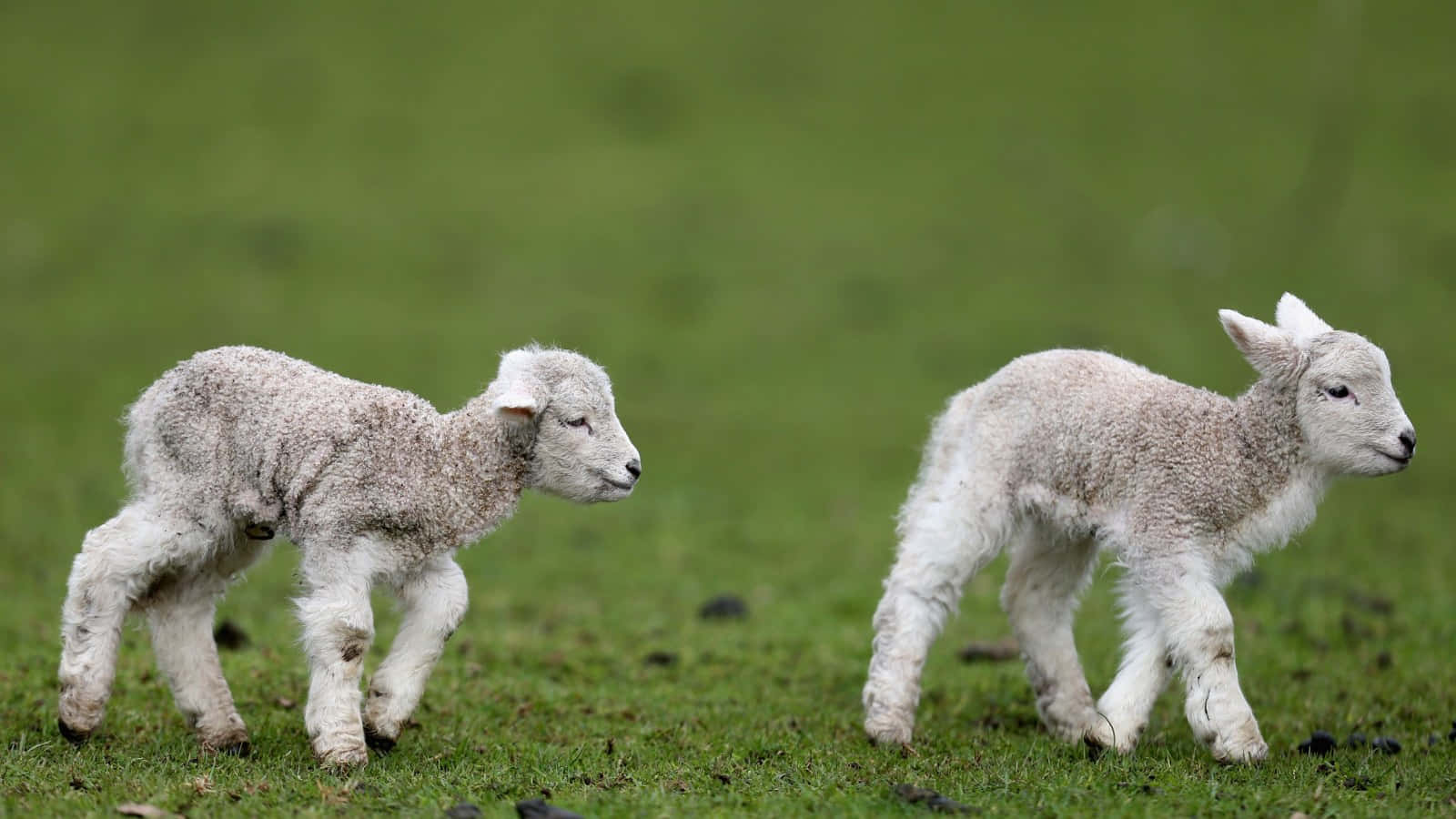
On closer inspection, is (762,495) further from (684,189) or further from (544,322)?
(684,189)

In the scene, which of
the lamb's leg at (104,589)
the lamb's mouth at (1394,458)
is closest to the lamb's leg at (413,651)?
the lamb's leg at (104,589)

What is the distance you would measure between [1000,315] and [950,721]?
18265 millimetres

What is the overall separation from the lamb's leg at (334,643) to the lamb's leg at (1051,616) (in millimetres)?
3976

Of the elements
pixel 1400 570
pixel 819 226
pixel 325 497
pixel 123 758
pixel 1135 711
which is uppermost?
pixel 819 226

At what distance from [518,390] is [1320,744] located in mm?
4905

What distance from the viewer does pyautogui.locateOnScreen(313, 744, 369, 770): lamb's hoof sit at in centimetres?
769

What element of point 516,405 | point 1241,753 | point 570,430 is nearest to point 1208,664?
point 1241,753

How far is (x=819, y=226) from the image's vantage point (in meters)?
31.5

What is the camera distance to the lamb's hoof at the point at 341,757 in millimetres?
7688

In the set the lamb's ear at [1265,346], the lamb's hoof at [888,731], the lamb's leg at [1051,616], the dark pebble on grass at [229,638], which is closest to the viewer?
the lamb's ear at [1265,346]

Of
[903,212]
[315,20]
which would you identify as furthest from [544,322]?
[315,20]

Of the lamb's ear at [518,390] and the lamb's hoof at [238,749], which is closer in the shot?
the lamb's ear at [518,390]

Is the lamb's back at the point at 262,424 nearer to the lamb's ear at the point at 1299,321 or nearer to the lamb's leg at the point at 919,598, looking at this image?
the lamb's leg at the point at 919,598

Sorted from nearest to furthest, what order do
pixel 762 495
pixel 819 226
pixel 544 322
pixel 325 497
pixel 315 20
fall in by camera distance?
1. pixel 325 497
2. pixel 762 495
3. pixel 544 322
4. pixel 819 226
5. pixel 315 20
